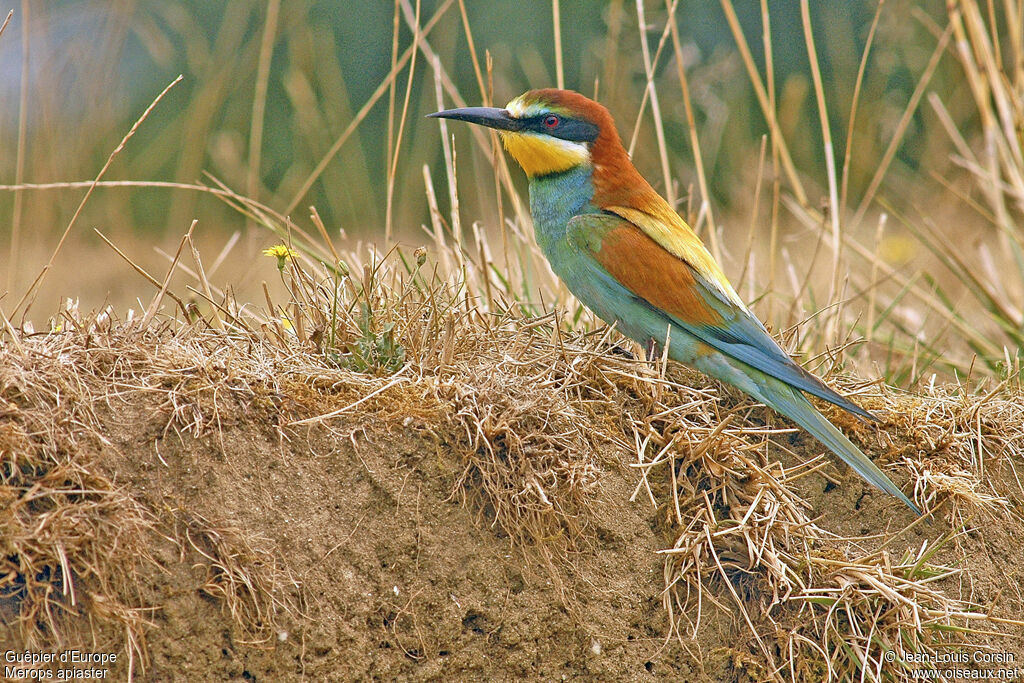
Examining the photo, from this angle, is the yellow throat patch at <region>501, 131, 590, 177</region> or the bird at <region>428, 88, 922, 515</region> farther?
the yellow throat patch at <region>501, 131, 590, 177</region>

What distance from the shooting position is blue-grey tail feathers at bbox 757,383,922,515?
2322 millimetres

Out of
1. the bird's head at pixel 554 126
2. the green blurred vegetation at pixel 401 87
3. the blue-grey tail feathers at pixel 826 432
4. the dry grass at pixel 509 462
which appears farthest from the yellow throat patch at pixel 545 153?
the green blurred vegetation at pixel 401 87

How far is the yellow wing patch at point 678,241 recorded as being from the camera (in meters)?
2.83

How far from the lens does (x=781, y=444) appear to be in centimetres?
245

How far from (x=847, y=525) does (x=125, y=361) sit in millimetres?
1648

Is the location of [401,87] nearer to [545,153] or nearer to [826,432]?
[545,153]

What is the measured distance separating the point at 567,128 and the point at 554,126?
1.6 inches

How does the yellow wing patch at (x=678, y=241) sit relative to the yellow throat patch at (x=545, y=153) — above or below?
below

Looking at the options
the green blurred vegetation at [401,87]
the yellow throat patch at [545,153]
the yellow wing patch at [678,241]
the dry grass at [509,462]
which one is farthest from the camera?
the green blurred vegetation at [401,87]

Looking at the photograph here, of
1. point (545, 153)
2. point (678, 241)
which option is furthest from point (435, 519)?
point (545, 153)

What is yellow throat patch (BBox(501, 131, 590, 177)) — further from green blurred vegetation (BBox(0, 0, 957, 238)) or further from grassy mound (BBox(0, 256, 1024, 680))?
green blurred vegetation (BBox(0, 0, 957, 238))

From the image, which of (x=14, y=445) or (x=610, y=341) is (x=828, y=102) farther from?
(x=14, y=445)

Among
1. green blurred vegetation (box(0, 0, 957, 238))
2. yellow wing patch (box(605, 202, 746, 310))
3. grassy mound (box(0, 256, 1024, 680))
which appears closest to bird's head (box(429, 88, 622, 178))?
yellow wing patch (box(605, 202, 746, 310))

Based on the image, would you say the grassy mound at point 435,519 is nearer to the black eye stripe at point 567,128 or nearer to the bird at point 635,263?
the bird at point 635,263
